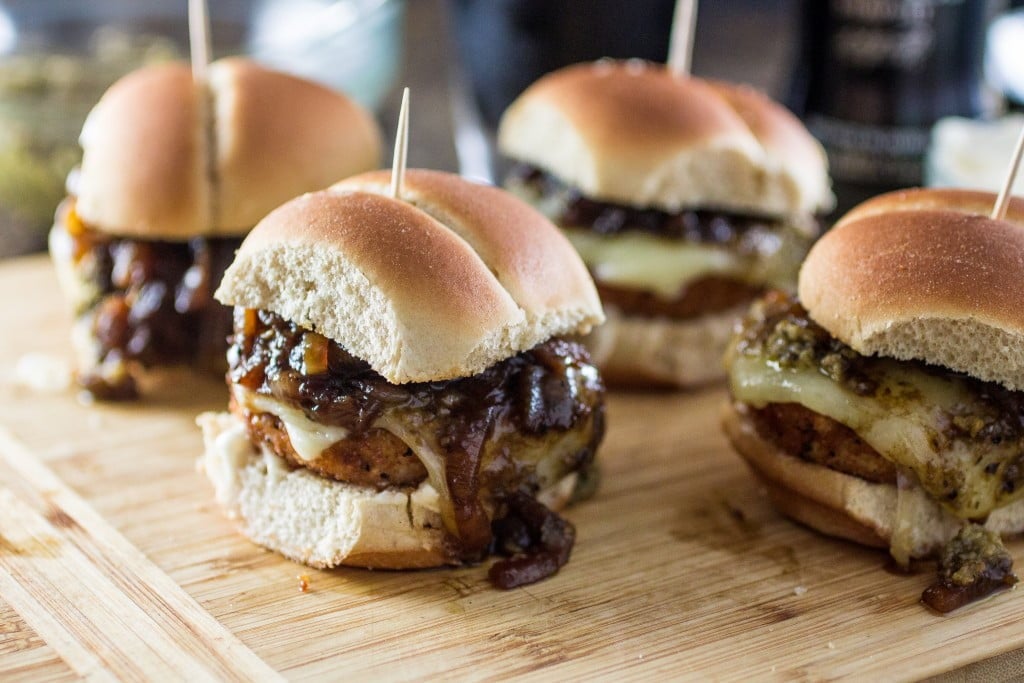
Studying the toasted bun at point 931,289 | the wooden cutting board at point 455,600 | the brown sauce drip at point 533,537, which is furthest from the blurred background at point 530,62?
the brown sauce drip at point 533,537

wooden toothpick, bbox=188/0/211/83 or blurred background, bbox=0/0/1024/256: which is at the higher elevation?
wooden toothpick, bbox=188/0/211/83

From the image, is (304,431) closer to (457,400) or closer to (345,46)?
(457,400)

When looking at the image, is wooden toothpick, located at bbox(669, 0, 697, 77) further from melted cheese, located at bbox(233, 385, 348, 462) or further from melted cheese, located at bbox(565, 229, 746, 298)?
melted cheese, located at bbox(233, 385, 348, 462)

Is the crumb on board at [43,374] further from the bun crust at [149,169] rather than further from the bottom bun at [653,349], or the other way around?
the bottom bun at [653,349]

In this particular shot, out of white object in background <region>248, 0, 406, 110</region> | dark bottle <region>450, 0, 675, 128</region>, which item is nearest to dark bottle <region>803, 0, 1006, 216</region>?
dark bottle <region>450, 0, 675, 128</region>

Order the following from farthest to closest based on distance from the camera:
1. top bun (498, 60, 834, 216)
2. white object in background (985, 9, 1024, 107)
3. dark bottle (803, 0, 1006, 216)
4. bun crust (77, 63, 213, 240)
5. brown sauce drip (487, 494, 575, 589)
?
white object in background (985, 9, 1024, 107) → dark bottle (803, 0, 1006, 216) → top bun (498, 60, 834, 216) → bun crust (77, 63, 213, 240) → brown sauce drip (487, 494, 575, 589)

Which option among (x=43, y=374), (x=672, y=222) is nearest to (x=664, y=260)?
(x=672, y=222)

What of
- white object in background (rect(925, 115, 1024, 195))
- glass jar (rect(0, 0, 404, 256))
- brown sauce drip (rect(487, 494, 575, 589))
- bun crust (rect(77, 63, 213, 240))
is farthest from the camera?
glass jar (rect(0, 0, 404, 256))

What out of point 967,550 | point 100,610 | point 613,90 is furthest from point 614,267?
point 100,610
